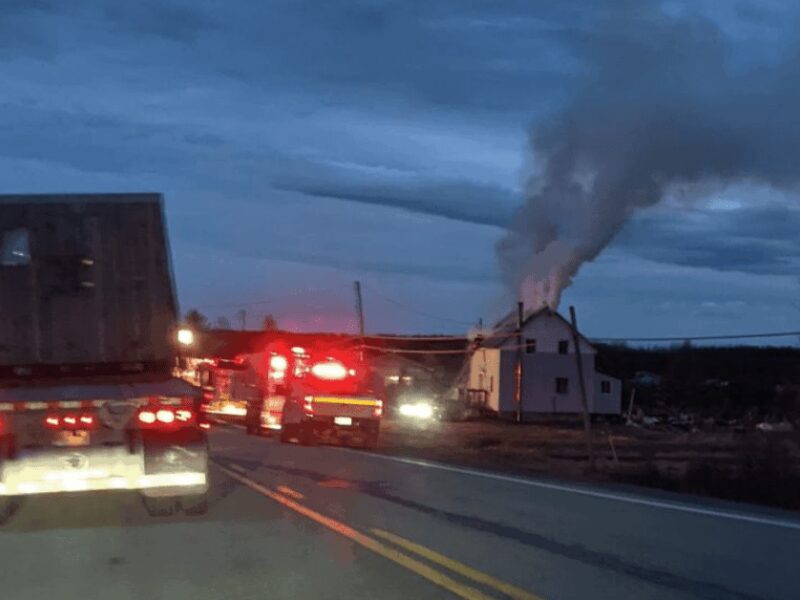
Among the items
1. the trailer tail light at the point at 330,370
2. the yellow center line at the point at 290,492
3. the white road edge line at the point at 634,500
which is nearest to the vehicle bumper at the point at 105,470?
the yellow center line at the point at 290,492

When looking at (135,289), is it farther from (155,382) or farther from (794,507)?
(794,507)

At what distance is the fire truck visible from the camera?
31.1 metres

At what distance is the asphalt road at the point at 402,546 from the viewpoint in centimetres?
953

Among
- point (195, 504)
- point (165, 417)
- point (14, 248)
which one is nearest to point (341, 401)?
point (195, 504)

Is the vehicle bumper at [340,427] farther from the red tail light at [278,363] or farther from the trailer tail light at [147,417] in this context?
the trailer tail light at [147,417]

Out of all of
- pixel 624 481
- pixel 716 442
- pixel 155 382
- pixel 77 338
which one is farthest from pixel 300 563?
pixel 716 442

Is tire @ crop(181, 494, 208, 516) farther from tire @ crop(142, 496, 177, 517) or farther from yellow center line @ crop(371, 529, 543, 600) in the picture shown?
yellow center line @ crop(371, 529, 543, 600)

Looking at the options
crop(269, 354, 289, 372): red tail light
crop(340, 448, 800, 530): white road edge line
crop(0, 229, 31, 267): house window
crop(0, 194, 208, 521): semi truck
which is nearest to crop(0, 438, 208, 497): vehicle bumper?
crop(0, 194, 208, 521): semi truck

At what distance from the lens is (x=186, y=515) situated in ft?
45.1

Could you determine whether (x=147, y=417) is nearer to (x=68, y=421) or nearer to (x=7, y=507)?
(x=68, y=421)

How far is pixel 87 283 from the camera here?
13.5m

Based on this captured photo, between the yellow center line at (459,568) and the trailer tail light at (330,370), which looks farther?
the trailer tail light at (330,370)

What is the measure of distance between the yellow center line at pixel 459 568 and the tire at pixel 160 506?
7.75 feet

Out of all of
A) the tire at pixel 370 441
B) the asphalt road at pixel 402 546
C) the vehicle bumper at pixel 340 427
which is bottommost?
the tire at pixel 370 441
